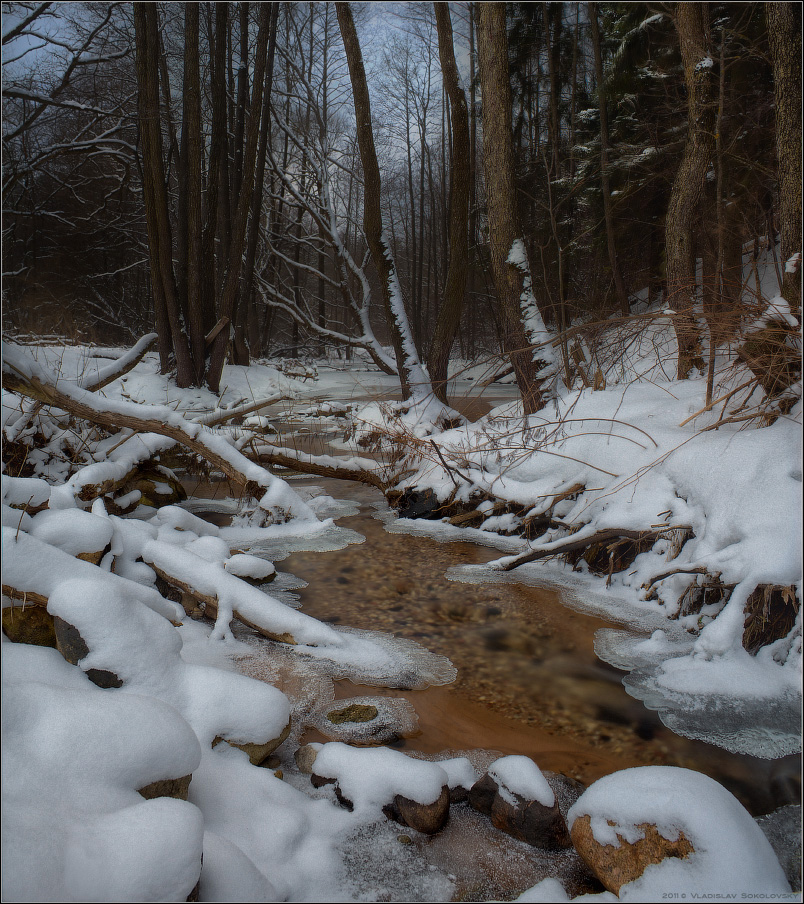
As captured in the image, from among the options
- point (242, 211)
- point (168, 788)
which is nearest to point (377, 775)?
point (168, 788)

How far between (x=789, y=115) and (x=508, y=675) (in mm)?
3676

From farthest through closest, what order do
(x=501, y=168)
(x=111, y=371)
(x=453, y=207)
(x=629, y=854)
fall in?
(x=453, y=207), (x=501, y=168), (x=111, y=371), (x=629, y=854)

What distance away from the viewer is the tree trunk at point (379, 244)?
7.58 meters

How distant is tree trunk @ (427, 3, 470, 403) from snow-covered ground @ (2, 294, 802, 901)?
8.37ft

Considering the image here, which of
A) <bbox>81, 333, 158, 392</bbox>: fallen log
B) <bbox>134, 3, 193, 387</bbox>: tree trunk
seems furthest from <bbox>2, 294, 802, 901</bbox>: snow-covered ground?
<bbox>134, 3, 193, 387</bbox>: tree trunk

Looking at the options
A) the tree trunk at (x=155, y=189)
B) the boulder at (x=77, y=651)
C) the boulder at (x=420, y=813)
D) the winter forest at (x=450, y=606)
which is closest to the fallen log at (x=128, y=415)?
the winter forest at (x=450, y=606)

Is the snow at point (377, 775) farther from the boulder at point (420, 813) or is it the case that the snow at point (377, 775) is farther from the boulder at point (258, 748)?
the boulder at point (258, 748)

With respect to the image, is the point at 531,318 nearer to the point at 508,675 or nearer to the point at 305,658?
the point at 508,675

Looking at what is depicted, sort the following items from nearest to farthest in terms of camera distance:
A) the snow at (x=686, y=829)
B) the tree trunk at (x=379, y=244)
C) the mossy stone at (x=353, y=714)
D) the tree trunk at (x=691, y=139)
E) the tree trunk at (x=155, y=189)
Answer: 1. the snow at (x=686, y=829)
2. the mossy stone at (x=353, y=714)
3. the tree trunk at (x=691, y=139)
4. the tree trunk at (x=379, y=244)
5. the tree trunk at (x=155, y=189)

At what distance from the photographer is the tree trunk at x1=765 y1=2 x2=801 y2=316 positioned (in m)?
3.60

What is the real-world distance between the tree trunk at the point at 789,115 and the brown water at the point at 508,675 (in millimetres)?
2616

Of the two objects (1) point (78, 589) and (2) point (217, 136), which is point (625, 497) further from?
(2) point (217, 136)

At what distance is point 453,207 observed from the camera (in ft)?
25.2

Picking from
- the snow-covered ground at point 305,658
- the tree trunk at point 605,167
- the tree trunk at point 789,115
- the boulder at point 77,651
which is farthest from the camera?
the tree trunk at point 605,167
